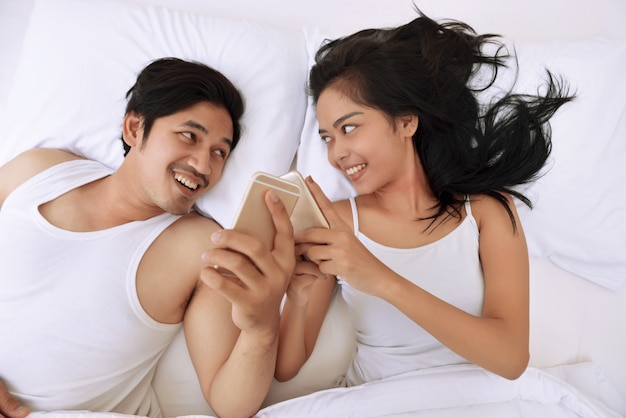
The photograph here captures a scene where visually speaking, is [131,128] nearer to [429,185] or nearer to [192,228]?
[192,228]

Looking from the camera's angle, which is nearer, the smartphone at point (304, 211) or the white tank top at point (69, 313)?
the smartphone at point (304, 211)

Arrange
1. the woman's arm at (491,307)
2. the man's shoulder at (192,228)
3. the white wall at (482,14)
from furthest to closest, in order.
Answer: the white wall at (482,14)
the man's shoulder at (192,228)
the woman's arm at (491,307)

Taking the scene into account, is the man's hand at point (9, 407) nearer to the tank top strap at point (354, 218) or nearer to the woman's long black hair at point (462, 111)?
the tank top strap at point (354, 218)

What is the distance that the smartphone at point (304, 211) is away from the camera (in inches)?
34.4

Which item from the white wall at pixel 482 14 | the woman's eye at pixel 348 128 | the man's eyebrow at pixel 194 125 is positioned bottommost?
the man's eyebrow at pixel 194 125

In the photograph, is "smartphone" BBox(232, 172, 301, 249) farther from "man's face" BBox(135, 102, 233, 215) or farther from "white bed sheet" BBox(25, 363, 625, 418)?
"white bed sheet" BBox(25, 363, 625, 418)

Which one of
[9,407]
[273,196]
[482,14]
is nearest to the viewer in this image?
[273,196]

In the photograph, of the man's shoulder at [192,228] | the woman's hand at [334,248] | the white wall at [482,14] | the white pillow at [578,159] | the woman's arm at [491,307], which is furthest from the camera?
the white wall at [482,14]

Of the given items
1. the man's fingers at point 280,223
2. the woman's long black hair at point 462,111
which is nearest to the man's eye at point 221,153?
the woman's long black hair at point 462,111

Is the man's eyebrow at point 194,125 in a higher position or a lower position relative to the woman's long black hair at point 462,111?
lower

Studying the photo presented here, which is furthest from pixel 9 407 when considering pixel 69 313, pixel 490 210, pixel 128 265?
pixel 490 210

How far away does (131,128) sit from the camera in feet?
4.36

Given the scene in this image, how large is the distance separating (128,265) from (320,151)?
639mm

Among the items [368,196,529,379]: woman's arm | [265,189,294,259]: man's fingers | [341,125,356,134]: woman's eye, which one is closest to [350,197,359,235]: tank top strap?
[341,125,356,134]: woman's eye
